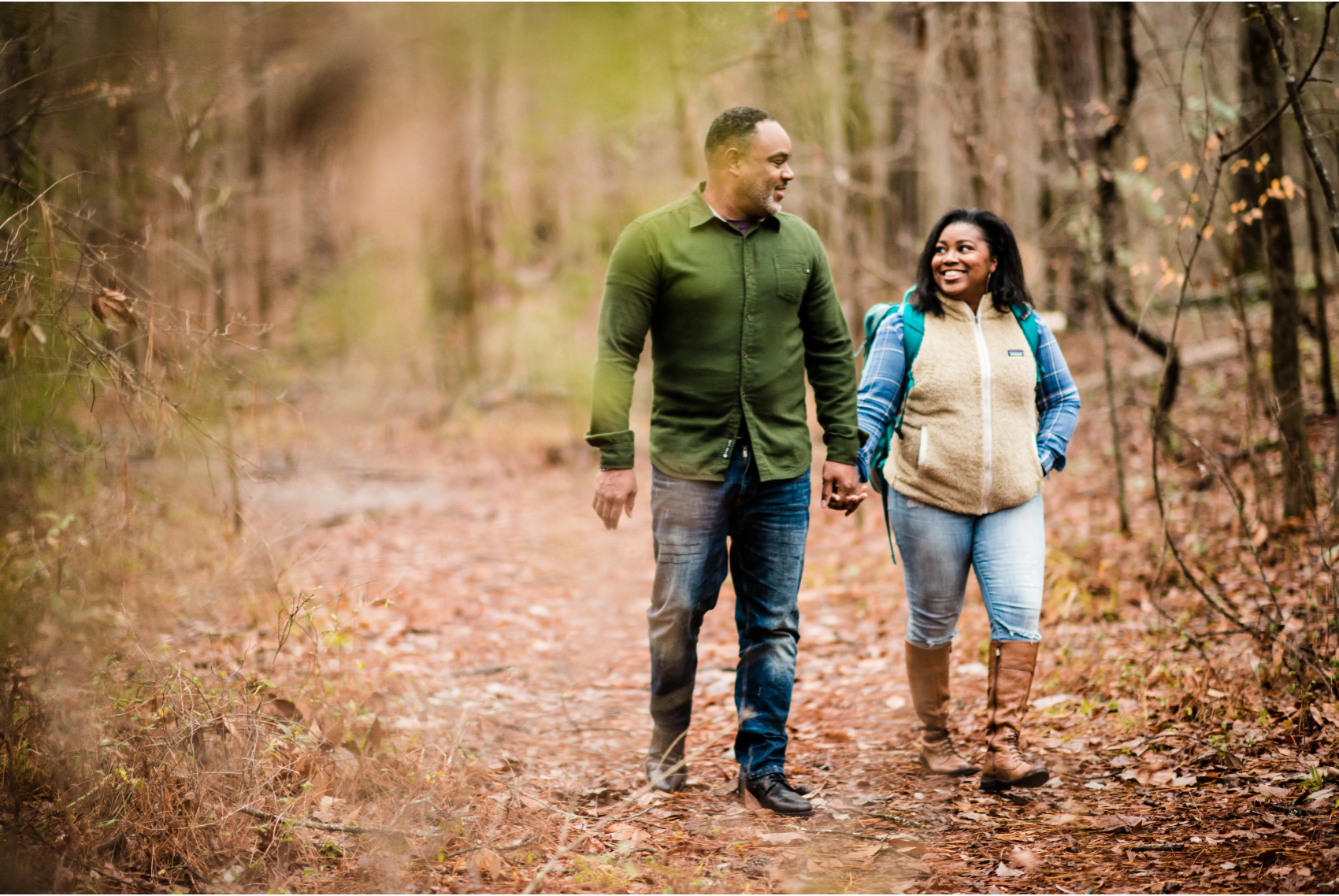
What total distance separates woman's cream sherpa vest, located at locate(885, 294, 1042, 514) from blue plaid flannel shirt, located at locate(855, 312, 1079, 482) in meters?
0.07

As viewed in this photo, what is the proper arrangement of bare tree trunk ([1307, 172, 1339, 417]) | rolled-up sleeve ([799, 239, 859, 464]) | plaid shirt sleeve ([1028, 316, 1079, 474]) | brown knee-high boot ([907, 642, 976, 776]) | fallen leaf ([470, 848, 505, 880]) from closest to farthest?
fallen leaf ([470, 848, 505, 880]), rolled-up sleeve ([799, 239, 859, 464]), plaid shirt sleeve ([1028, 316, 1079, 474]), brown knee-high boot ([907, 642, 976, 776]), bare tree trunk ([1307, 172, 1339, 417])

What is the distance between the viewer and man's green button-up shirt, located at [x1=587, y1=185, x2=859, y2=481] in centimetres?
346

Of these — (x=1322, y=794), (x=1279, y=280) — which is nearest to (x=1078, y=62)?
(x=1279, y=280)

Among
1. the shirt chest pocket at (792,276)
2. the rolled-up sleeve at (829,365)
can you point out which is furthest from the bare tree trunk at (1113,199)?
the shirt chest pocket at (792,276)

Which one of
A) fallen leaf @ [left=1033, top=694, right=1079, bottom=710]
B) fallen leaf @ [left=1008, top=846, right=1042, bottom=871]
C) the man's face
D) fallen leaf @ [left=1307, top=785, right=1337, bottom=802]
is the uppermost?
the man's face

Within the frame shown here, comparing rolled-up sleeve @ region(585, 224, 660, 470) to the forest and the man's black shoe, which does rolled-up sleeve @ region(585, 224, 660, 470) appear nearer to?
the forest

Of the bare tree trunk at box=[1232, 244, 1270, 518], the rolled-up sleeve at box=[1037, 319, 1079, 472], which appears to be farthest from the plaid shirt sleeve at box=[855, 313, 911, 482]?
the bare tree trunk at box=[1232, 244, 1270, 518]

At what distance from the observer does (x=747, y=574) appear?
371cm

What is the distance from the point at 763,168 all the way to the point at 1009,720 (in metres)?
2.32

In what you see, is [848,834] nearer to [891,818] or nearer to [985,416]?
[891,818]

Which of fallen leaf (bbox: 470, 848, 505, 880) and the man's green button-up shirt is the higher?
the man's green button-up shirt

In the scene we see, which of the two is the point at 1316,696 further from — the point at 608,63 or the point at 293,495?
the point at 293,495

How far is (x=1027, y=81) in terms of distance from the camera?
12453 millimetres

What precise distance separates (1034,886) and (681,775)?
1.39m
